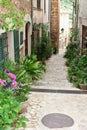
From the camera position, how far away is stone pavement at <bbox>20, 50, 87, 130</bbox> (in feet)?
21.7

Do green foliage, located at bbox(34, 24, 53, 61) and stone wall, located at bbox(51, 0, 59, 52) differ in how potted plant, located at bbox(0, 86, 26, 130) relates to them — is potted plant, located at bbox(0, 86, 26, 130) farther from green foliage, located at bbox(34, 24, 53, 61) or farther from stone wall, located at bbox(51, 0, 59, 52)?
stone wall, located at bbox(51, 0, 59, 52)

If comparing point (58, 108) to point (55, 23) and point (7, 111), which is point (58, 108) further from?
point (55, 23)

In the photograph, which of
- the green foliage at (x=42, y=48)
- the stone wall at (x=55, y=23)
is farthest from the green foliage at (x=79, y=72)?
the stone wall at (x=55, y=23)

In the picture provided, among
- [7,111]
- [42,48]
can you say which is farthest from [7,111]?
[42,48]

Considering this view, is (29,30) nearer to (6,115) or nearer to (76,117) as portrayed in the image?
(76,117)

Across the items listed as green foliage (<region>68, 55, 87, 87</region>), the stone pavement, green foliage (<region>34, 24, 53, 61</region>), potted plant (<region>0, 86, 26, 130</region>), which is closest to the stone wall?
green foliage (<region>34, 24, 53, 61</region>)

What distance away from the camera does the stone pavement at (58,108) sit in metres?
6.60

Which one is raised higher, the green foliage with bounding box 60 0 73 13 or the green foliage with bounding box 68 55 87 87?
the green foliage with bounding box 60 0 73 13

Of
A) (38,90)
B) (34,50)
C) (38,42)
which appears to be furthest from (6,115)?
(38,42)

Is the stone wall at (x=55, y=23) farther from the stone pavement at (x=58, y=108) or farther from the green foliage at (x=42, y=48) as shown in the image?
the stone pavement at (x=58, y=108)

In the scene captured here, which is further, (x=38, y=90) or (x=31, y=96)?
(x=38, y=90)

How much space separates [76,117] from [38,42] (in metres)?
11.9

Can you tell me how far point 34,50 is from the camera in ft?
57.5

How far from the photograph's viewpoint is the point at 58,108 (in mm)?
7770
